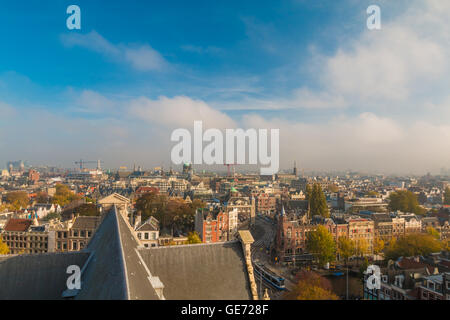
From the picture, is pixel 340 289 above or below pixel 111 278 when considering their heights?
below

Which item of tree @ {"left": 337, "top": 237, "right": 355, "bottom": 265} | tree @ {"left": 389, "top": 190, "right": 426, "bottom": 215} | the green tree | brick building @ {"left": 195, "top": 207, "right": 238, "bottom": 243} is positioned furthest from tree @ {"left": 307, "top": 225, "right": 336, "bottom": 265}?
tree @ {"left": 389, "top": 190, "right": 426, "bottom": 215}

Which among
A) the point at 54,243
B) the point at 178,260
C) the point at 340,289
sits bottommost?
the point at 340,289

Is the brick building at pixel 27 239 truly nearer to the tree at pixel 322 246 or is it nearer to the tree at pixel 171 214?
the tree at pixel 171 214

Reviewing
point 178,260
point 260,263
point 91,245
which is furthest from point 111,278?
point 260,263

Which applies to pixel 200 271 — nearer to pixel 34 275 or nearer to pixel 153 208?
pixel 34 275

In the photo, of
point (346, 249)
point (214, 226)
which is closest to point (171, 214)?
point (214, 226)
